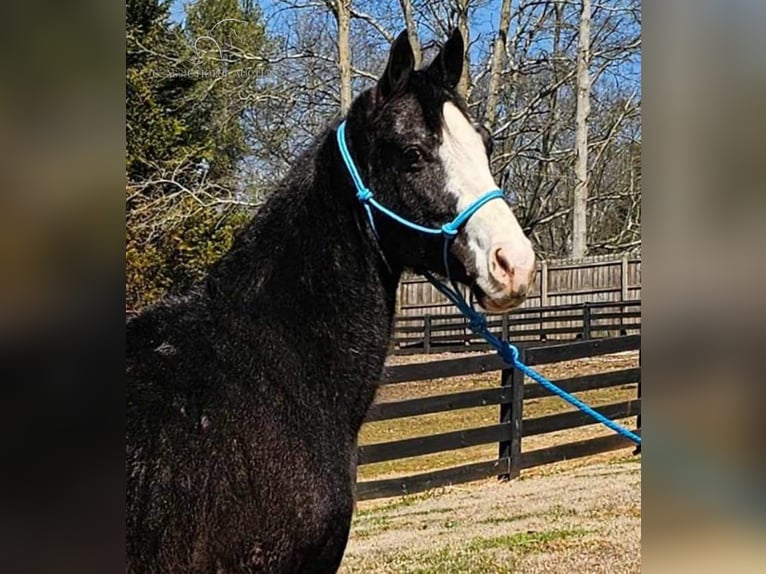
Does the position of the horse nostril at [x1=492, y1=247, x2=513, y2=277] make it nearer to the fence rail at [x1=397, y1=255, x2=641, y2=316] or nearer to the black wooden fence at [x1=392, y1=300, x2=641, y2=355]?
the black wooden fence at [x1=392, y1=300, x2=641, y2=355]

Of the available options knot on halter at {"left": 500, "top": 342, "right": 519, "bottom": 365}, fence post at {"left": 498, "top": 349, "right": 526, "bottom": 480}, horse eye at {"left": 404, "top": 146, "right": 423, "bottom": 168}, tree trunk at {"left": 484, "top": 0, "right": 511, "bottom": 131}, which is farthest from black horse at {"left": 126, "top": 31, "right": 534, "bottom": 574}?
fence post at {"left": 498, "top": 349, "right": 526, "bottom": 480}

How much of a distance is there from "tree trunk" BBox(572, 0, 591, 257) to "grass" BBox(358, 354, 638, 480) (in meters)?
1.18

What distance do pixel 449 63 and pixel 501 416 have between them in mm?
3982

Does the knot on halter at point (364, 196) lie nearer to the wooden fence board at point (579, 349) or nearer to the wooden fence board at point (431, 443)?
the wooden fence board at point (431, 443)

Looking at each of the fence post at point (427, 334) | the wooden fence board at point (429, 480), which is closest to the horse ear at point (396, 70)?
the fence post at point (427, 334)

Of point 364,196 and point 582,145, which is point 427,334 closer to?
point 582,145

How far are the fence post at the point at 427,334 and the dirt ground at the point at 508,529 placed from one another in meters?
1.02

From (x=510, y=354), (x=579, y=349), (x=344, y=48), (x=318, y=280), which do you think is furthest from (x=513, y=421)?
(x=318, y=280)

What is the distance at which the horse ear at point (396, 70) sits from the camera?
209cm

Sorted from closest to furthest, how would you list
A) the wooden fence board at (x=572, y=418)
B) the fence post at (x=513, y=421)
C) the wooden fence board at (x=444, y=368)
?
the wooden fence board at (x=444, y=368)
the fence post at (x=513, y=421)
the wooden fence board at (x=572, y=418)

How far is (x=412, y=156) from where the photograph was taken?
210cm
